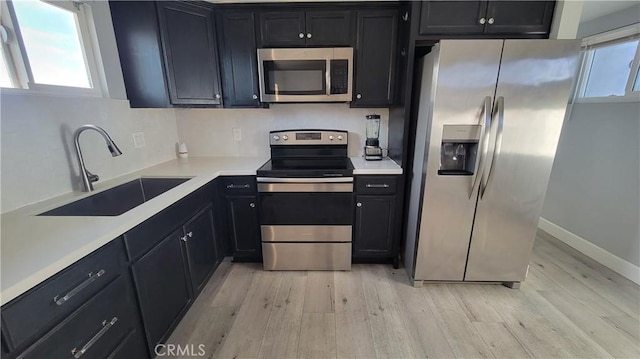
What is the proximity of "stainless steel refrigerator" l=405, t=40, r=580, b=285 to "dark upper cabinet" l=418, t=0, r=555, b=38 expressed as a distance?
0.26m

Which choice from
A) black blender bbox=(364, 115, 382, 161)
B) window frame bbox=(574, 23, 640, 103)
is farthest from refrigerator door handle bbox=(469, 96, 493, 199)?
window frame bbox=(574, 23, 640, 103)

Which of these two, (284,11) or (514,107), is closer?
(514,107)

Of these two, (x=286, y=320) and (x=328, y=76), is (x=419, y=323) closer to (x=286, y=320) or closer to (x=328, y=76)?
(x=286, y=320)

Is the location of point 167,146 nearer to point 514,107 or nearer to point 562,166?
point 514,107

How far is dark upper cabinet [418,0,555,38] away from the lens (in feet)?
5.80

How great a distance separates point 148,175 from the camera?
1942 mm

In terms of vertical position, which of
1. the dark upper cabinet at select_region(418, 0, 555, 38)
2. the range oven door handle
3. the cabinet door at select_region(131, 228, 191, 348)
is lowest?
the cabinet door at select_region(131, 228, 191, 348)

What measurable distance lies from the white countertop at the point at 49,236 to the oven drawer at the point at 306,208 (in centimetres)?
63

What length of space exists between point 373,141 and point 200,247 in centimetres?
170

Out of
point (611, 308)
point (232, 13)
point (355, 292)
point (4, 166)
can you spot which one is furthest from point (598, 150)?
point (4, 166)

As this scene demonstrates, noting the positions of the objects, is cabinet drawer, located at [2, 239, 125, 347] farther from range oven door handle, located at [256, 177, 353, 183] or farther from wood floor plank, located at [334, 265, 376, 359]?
wood floor plank, located at [334, 265, 376, 359]

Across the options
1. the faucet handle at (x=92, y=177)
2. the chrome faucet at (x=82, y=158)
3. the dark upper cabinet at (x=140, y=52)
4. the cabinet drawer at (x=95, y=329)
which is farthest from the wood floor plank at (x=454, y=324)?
the dark upper cabinet at (x=140, y=52)

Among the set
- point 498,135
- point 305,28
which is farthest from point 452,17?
point 305,28

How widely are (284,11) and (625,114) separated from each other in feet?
9.70
